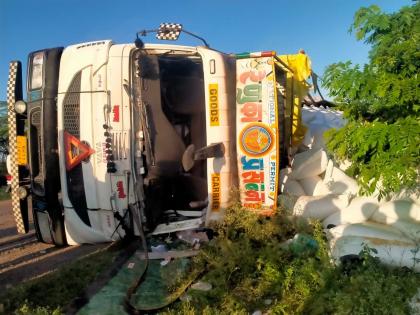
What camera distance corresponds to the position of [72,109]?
4.53 meters

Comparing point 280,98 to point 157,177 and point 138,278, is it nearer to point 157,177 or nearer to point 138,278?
point 157,177

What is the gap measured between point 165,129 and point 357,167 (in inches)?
91.5

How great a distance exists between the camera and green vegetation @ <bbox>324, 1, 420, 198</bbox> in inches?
128

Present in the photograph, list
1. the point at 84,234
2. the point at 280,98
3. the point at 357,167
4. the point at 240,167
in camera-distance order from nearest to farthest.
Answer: the point at 357,167 → the point at 240,167 → the point at 84,234 → the point at 280,98

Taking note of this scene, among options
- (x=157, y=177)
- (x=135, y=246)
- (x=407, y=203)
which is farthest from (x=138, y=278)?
(x=407, y=203)

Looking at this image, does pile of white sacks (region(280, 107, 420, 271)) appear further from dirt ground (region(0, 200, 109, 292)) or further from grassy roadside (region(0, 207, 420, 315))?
dirt ground (region(0, 200, 109, 292))

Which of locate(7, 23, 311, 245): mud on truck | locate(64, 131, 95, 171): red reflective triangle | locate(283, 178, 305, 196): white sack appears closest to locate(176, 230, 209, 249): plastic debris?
locate(7, 23, 311, 245): mud on truck

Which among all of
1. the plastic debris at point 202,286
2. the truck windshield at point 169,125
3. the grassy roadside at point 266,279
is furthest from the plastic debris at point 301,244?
the truck windshield at point 169,125

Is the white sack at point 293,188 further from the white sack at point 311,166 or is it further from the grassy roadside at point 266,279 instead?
the grassy roadside at point 266,279

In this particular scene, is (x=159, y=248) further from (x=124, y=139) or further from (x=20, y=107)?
(x=20, y=107)

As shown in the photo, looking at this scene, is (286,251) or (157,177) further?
(157,177)

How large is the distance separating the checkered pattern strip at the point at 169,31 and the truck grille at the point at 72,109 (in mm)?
1130

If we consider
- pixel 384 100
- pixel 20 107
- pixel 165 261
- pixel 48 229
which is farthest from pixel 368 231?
pixel 20 107

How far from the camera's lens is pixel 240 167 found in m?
4.38
